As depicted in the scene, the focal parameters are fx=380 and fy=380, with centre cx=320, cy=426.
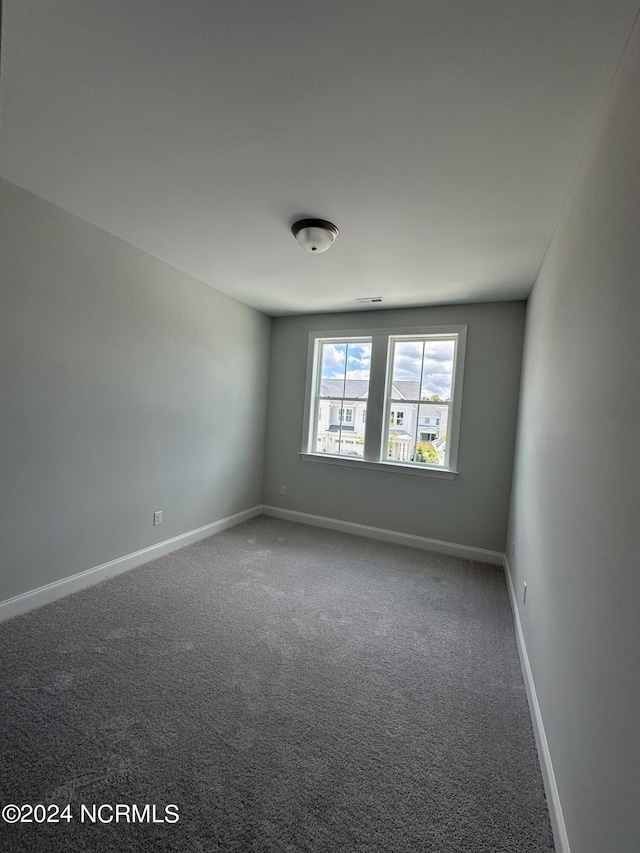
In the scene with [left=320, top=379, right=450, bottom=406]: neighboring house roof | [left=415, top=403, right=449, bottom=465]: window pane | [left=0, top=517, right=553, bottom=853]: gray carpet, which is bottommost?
[left=0, top=517, right=553, bottom=853]: gray carpet

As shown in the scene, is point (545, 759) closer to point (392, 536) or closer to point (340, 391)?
point (392, 536)

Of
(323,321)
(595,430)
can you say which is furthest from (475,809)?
(323,321)

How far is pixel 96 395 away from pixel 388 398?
9.18 feet

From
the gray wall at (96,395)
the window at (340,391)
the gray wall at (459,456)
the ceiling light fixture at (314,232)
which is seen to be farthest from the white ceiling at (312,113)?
the window at (340,391)

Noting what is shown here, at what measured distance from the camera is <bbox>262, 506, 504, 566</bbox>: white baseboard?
3729mm

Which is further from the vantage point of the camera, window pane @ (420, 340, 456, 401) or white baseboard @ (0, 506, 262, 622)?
window pane @ (420, 340, 456, 401)

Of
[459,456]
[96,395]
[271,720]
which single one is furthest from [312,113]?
[459,456]

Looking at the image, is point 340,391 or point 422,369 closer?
point 422,369

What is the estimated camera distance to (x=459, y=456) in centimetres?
384

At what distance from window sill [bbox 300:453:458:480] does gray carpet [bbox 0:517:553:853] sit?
128 cm

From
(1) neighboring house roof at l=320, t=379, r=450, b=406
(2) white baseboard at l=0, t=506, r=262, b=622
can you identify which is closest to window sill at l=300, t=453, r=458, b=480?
(1) neighboring house roof at l=320, t=379, r=450, b=406

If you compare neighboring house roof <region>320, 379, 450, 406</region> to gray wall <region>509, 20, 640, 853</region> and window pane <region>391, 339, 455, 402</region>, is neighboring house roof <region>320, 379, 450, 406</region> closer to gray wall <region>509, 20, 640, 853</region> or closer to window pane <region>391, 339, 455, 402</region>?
window pane <region>391, 339, 455, 402</region>

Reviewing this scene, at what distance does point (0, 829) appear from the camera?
1204 mm

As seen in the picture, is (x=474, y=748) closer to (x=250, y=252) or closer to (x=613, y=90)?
(x=613, y=90)
